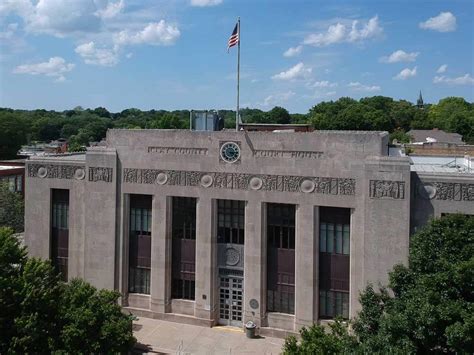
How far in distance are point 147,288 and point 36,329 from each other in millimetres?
12713

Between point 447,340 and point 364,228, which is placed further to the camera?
point 364,228

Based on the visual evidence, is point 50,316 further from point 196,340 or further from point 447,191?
point 447,191

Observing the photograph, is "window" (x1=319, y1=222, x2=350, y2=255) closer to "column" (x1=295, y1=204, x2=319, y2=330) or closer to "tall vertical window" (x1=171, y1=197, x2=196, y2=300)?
"column" (x1=295, y1=204, x2=319, y2=330)

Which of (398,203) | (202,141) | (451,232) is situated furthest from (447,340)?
(202,141)

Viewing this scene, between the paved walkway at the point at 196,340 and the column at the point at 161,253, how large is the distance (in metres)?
1.64

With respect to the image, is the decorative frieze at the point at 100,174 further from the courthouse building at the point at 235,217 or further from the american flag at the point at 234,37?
the american flag at the point at 234,37

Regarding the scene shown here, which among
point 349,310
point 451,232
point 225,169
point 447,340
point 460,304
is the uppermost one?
point 225,169

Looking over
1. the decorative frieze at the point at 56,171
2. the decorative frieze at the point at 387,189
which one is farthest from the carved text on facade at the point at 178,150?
the decorative frieze at the point at 387,189

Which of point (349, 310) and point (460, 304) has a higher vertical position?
point (460, 304)

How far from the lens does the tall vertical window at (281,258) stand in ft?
103

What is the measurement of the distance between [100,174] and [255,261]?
12357 mm

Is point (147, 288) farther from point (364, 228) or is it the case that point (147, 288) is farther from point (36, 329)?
point (364, 228)

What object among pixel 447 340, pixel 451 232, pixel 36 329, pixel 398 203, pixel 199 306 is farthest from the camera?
pixel 199 306

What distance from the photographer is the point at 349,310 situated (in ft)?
98.4
